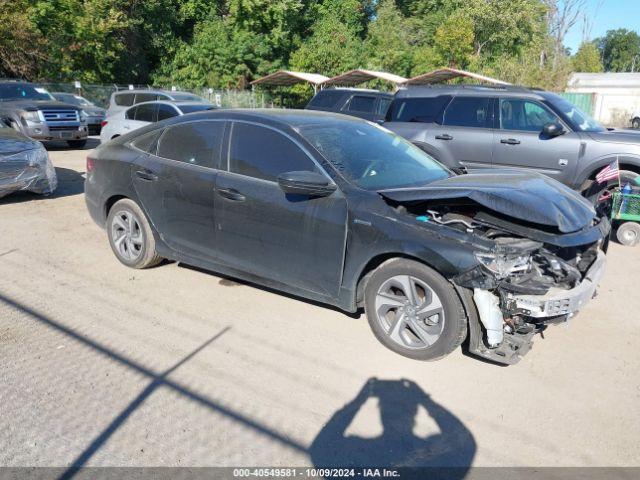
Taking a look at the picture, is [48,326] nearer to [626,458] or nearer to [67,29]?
[626,458]

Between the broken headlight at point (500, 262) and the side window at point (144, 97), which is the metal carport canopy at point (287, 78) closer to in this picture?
the side window at point (144, 97)

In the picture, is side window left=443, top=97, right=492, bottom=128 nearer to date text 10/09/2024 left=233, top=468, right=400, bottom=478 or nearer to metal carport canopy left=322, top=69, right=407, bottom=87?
date text 10/09/2024 left=233, top=468, right=400, bottom=478

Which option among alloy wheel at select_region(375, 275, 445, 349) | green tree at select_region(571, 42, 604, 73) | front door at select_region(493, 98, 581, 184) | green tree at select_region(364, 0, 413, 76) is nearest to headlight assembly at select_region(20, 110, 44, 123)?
front door at select_region(493, 98, 581, 184)

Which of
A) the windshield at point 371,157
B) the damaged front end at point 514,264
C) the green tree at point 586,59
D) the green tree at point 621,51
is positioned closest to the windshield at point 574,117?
the windshield at point 371,157

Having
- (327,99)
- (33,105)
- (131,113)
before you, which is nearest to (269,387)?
(327,99)

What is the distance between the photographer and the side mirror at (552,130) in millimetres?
8057

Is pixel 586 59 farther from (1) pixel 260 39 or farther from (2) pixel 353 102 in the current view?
(2) pixel 353 102

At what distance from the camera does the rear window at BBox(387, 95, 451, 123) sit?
9258 mm

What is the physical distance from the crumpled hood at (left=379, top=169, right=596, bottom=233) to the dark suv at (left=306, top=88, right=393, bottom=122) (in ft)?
26.4

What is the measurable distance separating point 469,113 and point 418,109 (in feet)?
2.95

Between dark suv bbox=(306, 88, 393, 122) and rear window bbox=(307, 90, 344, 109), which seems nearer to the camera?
dark suv bbox=(306, 88, 393, 122)

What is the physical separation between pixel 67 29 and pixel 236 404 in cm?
3286

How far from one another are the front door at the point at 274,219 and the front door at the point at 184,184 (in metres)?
0.16

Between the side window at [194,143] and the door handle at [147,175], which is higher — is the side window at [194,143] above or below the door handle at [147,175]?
above
